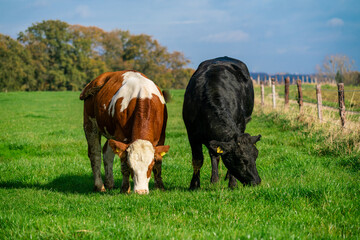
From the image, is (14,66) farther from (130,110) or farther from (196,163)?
(196,163)

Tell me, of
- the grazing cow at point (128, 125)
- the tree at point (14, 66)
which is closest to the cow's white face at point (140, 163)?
the grazing cow at point (128, 125)

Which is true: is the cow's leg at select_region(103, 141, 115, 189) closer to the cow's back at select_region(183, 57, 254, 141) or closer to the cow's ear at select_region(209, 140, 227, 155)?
the cow's back at select_region(183, 57, 254, 141)

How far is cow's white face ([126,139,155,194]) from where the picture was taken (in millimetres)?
5918

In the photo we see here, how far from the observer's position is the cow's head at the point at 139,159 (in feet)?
19.4

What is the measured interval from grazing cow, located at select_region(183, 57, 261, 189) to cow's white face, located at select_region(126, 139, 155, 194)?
101 cm

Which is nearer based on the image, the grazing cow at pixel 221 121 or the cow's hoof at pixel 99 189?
the grazing cow at pixel 221 121

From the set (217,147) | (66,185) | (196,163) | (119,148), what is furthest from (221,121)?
(66,185)

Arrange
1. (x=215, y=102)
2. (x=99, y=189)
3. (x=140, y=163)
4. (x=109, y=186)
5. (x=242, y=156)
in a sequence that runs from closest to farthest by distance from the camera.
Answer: (x=140, y=163) < (x=242, y=156) < (x=215, y=102) < (x=99, y=189) < (x=109, y=186)

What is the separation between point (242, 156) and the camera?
243 inches

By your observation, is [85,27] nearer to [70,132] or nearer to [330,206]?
[70,132]

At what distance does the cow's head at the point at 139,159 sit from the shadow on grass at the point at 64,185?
2066 millimetres

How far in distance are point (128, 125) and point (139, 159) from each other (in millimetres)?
1017

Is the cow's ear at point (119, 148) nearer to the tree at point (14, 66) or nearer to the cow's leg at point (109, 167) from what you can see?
the cow's leg at point (109, 167)

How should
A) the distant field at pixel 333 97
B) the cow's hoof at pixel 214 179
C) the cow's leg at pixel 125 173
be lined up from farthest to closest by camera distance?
the distant field at pixel 333 97 → the cow's hoof at pixel 214 179 → the cow's leg at pixel 125 173
